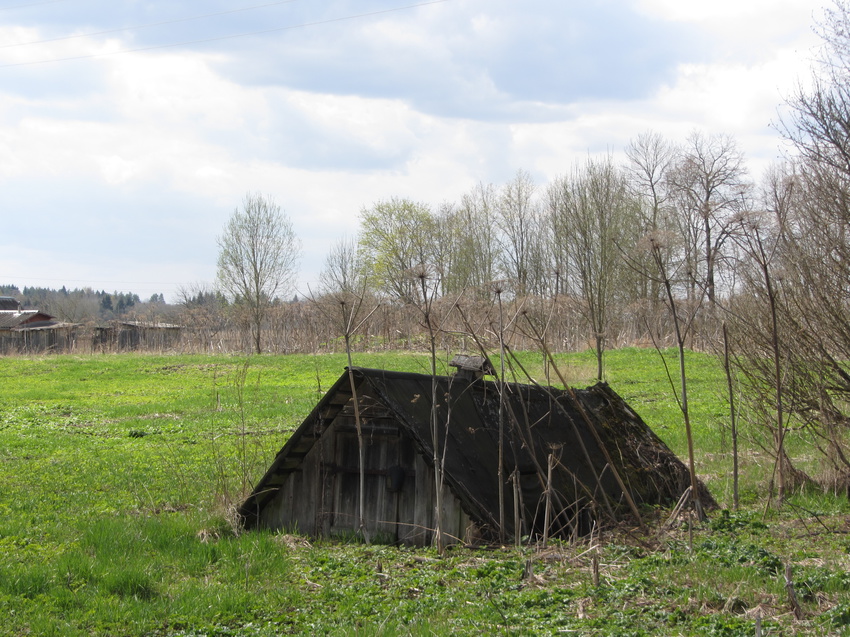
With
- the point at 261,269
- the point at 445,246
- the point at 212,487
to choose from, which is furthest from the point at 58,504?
the point at 445,246

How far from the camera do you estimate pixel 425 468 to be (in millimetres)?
7297

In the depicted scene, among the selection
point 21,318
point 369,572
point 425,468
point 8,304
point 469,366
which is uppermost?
point 8,304

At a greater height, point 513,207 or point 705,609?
point 513,207

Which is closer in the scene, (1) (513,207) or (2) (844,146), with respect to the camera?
(2) (844,146)

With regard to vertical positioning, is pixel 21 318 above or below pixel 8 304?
below

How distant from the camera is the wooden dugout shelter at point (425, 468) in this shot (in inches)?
273

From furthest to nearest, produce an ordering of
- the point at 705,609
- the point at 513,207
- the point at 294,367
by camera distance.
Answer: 1. the point at 513,207
2. the point at 294,367
3. the point at 705,609

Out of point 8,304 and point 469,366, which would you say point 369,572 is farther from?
point 8,304

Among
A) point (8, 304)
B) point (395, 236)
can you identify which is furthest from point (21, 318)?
point (395, 236)

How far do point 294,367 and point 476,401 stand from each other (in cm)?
2257

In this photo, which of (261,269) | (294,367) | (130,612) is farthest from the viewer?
(261,269)

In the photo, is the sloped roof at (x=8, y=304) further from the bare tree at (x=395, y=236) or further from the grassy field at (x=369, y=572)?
the grassy field at (x=369, y=572)

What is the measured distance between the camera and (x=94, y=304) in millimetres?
139500

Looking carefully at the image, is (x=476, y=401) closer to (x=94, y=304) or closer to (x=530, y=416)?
(x=530, y=416)
